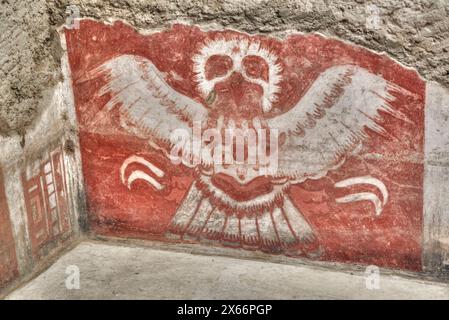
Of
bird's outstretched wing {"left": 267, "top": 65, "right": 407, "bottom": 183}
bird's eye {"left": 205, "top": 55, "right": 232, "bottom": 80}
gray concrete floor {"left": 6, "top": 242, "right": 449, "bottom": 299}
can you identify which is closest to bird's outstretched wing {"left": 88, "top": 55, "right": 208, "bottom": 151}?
bird's eye {"left": 205, "top": 55, "right": 232, "bottom": 80}

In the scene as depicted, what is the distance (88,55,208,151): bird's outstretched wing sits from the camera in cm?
332

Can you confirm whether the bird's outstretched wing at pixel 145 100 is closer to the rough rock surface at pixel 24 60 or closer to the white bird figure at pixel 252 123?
the white bird figure at pixel 252 123

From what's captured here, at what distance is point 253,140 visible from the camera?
3.28 metres

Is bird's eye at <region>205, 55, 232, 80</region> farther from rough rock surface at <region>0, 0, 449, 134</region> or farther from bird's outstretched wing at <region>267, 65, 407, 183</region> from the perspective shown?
bird's outstretched wing at <region>267, 65, 407, 183</region>

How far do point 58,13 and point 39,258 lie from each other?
3.33 feet

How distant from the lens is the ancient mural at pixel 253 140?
10.1 feet

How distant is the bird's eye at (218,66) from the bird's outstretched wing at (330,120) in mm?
262

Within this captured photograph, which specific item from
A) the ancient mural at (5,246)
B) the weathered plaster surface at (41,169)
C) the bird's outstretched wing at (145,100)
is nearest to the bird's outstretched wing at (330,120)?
the bird's outstretched wing at (145,100)

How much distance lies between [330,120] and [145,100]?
778 mm

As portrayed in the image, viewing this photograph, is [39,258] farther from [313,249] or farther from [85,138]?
[313,249]

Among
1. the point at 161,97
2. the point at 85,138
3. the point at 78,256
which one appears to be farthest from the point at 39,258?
the point at 161,97
